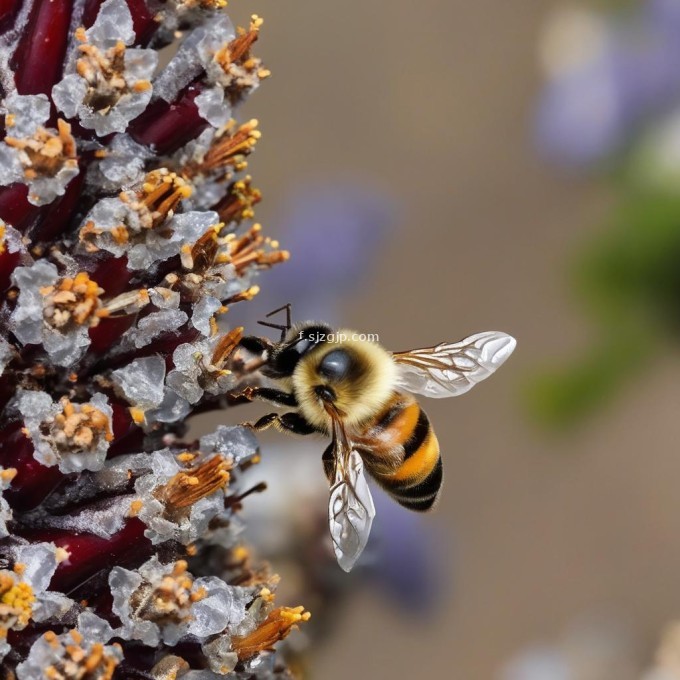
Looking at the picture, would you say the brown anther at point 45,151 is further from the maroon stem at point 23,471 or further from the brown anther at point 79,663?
the brown anther at point 79,663

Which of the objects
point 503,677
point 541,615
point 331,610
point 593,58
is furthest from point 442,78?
point 331,610

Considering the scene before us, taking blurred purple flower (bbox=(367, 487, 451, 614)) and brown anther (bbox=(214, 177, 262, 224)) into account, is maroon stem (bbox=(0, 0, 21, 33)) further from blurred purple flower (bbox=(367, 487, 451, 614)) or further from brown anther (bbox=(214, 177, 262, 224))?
blurred purple flower (bbox=(367, 487, 451, 614))

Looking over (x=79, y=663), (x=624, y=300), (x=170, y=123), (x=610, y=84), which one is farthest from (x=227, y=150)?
(x=610, y=84)

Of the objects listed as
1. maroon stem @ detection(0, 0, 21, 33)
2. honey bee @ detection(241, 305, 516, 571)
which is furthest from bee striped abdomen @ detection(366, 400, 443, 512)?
maroon stem @ detection(0, 0, 21, 33)

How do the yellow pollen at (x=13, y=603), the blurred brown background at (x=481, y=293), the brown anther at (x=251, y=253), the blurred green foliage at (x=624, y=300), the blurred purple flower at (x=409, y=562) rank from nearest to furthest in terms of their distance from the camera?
the yellow pollen at (x=13, y=603), the brown anther at (x=251, y=253), the blurred purple flower at (x=409, y=562), the blurred green foliage at (x=624, y=300), the blurred brown background at (x=481, y=293)

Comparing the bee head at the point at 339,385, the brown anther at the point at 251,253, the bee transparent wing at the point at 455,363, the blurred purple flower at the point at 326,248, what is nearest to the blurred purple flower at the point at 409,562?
the blurred purple flower at the point at 326,248
